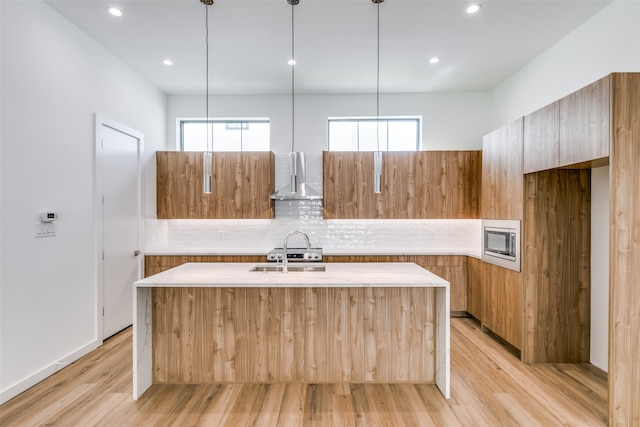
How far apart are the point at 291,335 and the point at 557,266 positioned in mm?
2529

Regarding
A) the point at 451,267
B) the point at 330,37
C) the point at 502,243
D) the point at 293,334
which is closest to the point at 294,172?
the point at 293,334

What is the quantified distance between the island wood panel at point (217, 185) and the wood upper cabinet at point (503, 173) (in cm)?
278

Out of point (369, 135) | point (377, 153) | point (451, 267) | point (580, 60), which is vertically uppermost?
point (580, 60)

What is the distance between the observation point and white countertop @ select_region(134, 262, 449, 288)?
93.0 inches

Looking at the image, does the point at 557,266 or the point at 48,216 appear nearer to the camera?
the point at 48,216

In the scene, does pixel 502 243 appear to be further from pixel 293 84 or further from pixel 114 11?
pixel 114 11

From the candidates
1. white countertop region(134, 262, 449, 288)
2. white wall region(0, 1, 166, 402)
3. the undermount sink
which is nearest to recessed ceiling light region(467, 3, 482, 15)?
white countertop region(134, 262, 449, 288)

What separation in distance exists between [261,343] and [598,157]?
2812 mm

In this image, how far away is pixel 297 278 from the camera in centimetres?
251

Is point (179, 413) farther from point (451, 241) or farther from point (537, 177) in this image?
point (451, 241)

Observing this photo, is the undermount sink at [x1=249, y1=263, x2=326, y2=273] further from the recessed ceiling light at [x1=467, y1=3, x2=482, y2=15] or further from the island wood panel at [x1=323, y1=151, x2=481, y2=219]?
the recessed ceiling light at [x1=467, y1=3, x2=482, y2=15]

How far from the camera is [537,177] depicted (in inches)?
123

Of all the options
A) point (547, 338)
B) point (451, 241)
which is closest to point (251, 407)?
point (547, 338)

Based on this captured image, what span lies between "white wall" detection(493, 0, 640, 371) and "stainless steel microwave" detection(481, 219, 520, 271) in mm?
623
